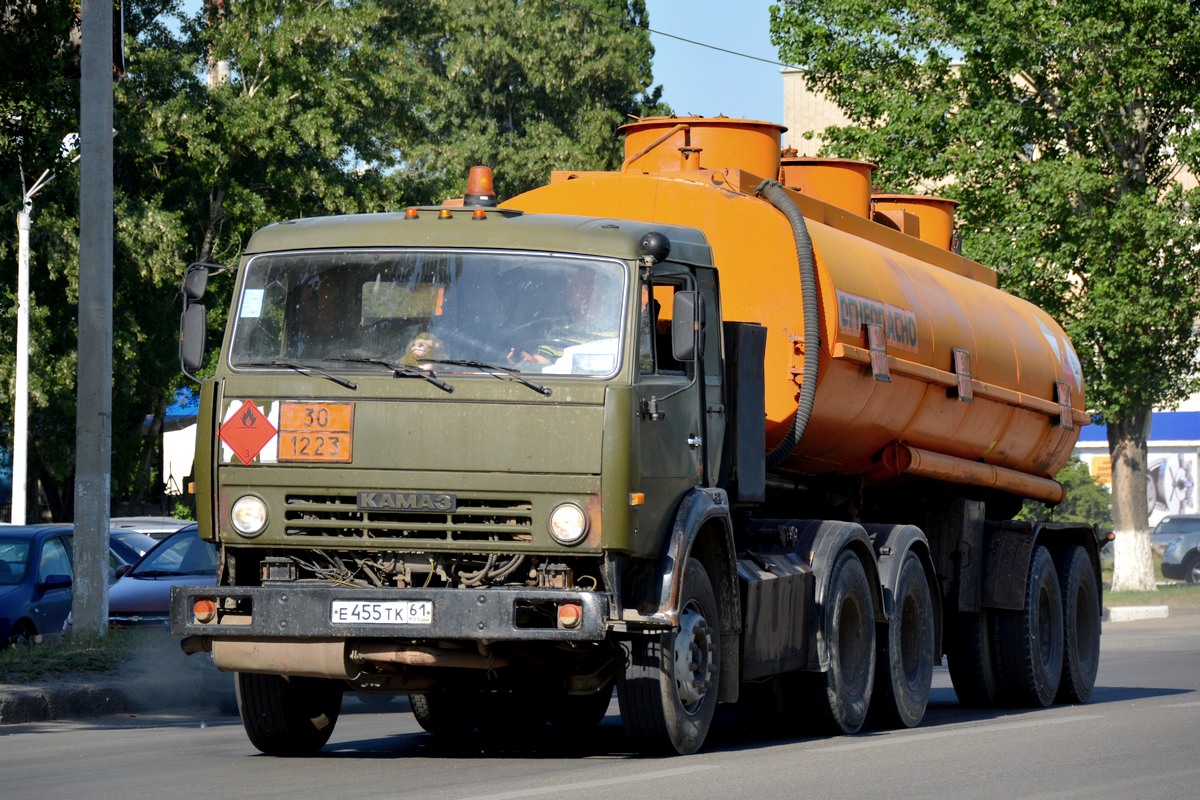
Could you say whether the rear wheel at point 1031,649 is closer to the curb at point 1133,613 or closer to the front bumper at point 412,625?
the front bumper at point 412,625

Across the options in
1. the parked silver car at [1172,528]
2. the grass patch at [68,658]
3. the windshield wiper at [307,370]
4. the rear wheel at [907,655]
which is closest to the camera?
the windshield wiper at [307,370]

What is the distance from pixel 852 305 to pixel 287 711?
14.0 feet

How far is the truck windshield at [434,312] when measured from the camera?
9.03m

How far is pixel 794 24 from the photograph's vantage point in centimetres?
3378

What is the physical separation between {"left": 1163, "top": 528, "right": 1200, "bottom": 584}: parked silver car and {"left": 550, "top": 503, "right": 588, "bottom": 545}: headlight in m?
35.6

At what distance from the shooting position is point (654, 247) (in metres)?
9.24

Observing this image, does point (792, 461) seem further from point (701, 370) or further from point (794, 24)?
point (794, 24)

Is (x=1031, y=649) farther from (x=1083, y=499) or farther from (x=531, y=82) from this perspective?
(x=1083, y=499)

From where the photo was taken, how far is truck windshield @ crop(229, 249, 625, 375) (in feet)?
29.6

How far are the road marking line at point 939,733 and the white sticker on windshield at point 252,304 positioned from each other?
12.2ft

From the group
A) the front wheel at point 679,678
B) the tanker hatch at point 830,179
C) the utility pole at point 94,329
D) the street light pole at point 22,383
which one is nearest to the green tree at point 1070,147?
the street light pole at point 22,383

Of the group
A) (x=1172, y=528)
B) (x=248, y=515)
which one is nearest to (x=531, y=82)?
(x=1172, y=528)

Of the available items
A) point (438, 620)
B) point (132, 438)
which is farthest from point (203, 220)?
point (438, 620)

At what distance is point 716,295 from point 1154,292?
23472mm
